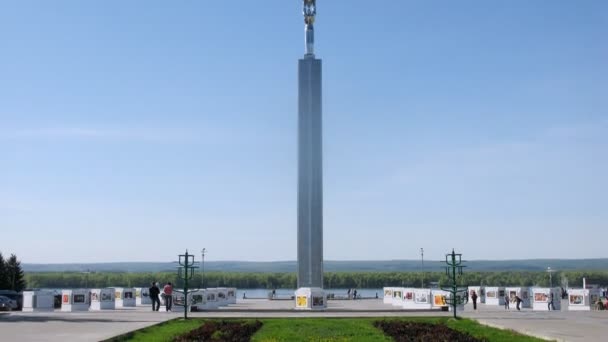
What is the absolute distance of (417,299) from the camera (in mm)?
42156

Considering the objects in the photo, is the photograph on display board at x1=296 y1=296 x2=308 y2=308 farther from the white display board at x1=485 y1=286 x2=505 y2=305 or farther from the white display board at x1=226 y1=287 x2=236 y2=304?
the white display board at x1=485 y1=286 x2=505 y2=305

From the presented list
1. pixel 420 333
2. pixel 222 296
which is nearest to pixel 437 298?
pixel 222 296

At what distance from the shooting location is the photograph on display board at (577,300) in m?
41.3

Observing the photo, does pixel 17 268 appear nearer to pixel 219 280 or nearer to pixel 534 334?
pixel 534 334

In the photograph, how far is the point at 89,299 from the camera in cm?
3928

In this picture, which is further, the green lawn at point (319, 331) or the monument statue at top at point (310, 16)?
the monument statue at top at point (310, 16)

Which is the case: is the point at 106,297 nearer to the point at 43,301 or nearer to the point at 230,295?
the point at 43,301

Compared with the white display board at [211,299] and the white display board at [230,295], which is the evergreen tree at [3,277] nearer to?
the white display board at [230,295]

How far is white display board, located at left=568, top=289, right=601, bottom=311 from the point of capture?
134 ft

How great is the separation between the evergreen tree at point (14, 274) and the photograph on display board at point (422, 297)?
36.8 meters

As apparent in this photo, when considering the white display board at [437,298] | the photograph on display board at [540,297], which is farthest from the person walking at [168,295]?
the photograph on display board at [540,297]

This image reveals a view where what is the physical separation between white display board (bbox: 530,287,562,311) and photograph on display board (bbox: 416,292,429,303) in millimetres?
6396

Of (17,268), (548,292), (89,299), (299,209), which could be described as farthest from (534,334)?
(17,268)

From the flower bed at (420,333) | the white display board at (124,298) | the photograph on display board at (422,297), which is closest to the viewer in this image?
the flower bed at (420,333)
